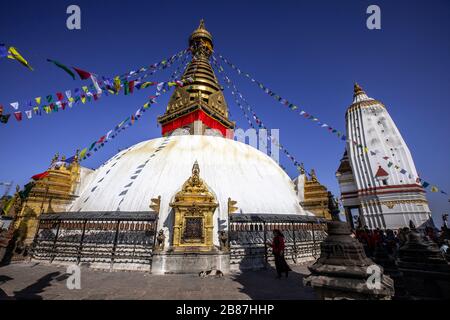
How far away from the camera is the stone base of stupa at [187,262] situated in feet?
22.7

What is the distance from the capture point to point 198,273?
6785 mm

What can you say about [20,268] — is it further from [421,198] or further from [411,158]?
[411,158]

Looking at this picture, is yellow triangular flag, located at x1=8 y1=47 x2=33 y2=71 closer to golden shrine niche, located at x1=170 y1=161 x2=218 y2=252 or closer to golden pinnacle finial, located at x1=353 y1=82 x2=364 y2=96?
golden shrine niche, located at x1=170 y1=161 x2=218 y2=252

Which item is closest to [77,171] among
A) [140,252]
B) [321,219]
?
[140,252]

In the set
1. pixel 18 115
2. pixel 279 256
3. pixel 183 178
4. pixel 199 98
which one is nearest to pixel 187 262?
pixel 279 256

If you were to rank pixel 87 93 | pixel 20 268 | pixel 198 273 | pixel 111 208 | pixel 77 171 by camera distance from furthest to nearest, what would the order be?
pixel 77 171 → pixel 111 208 → pixel 87 93 → pixel 20 268 → pixel 198 273

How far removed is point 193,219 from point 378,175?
62.8 ft

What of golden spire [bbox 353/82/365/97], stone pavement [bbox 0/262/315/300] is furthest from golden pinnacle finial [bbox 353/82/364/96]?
stone pavement [bbox 0/262/315/300]

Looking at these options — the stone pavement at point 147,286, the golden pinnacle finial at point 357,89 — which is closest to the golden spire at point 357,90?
the golden pinnacle finial at point 357,89

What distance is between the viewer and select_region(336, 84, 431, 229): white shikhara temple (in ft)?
Result: 58.3

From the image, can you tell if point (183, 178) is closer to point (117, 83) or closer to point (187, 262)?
point (187, 262)

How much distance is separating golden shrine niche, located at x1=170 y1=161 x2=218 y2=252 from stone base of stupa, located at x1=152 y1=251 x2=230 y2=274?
23cm

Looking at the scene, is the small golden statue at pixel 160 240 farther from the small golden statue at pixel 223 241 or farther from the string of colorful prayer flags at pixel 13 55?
the string of colorful prayer flags at pixel 13 55

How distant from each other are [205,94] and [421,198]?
2091 cm
